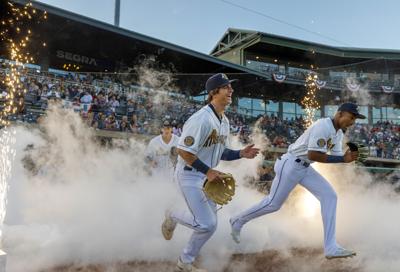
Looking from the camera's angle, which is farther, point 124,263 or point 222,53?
point 222,53

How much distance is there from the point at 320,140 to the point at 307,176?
554 mm

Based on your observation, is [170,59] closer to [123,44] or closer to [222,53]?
[123,44]

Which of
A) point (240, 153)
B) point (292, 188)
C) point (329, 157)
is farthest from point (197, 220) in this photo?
point (329, 157)

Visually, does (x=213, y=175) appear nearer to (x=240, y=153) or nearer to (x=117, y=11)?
(x=240, y=153)

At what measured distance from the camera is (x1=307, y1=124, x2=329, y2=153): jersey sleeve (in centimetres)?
416

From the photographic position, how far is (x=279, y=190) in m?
4.54

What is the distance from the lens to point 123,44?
16.2 metres

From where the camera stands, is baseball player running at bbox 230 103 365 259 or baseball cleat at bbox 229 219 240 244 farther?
baseball cleat at bbox 229 219 240 244

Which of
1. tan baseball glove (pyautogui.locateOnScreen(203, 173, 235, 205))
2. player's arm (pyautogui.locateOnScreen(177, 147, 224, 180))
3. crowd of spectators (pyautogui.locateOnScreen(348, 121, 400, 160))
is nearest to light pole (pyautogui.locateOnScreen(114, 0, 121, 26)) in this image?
crowd of spectators (pyautogui.locateOnScreen(348, 121, 400, 160))

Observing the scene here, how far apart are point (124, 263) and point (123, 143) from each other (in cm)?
837

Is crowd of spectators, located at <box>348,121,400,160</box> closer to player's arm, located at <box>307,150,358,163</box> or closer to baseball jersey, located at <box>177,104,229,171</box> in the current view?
player's arm, located at <box>307,150,358,163</box>

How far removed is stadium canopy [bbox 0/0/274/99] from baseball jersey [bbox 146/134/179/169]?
573 centimetres

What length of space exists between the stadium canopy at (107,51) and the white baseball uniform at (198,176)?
9.13 meters

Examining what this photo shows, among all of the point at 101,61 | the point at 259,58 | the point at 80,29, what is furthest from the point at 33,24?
the point at 259,58
